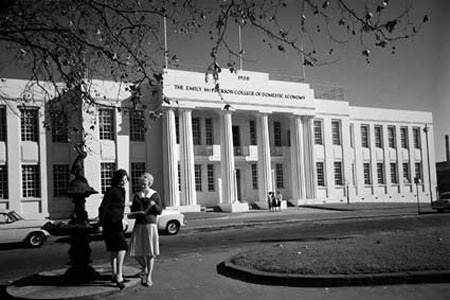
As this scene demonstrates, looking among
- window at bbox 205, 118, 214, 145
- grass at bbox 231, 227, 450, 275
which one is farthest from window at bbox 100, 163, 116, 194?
grass at bbox 231, 227, 450, 275

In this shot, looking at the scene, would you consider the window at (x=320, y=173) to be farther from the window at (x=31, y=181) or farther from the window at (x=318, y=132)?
the window at (x=31, y=181)

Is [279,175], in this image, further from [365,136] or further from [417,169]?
[417,169]

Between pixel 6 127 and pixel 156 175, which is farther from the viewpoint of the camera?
pixel 156 175

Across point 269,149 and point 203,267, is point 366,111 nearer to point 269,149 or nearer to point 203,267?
point 269,149

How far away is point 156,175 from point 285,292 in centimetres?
2736

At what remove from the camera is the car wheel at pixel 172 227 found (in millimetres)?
20809

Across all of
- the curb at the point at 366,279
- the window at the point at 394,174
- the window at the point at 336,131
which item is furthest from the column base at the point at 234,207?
the curb at the point at 366,279

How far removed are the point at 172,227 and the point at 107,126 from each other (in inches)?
566

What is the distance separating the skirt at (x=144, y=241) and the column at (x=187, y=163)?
82.2 ft

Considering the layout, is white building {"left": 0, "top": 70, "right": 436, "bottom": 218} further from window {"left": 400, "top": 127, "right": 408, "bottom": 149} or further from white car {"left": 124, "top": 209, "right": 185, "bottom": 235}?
white car {"left": 124, "top": 209, "right": 185, "bottom": 235}

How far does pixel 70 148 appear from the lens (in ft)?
105

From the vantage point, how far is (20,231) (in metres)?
18.3

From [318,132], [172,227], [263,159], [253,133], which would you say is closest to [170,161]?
[263,159]

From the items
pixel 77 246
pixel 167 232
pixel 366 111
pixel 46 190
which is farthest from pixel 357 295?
pixel 366 111
